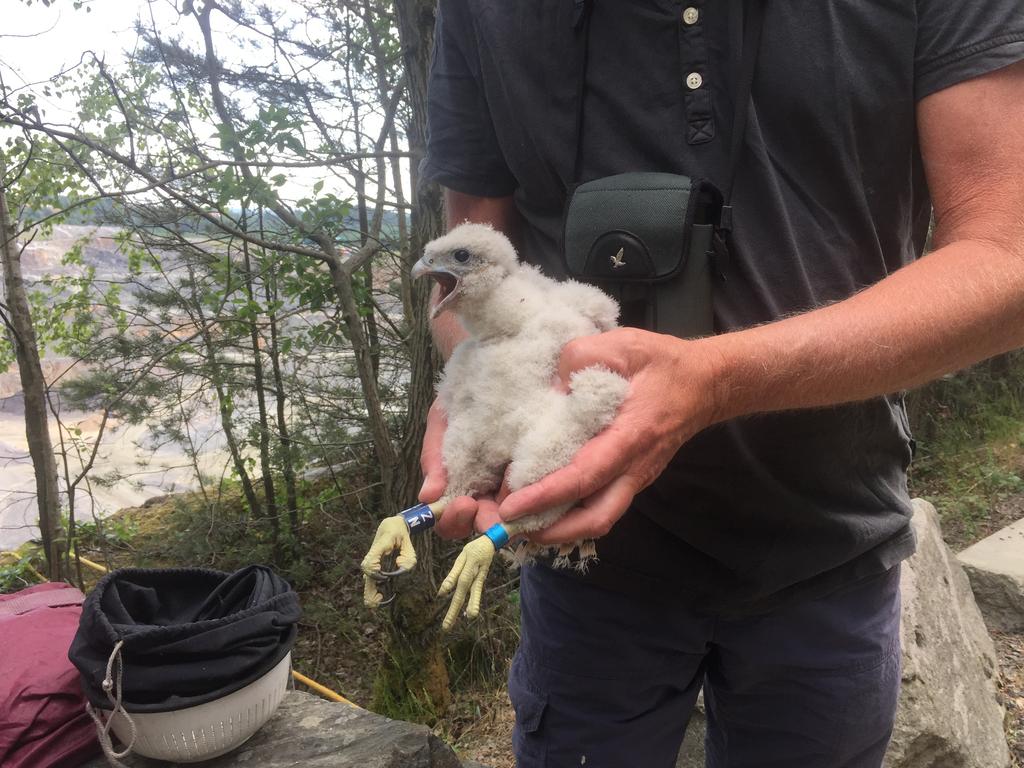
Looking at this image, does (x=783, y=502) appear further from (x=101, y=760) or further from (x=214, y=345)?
(x=214, y=345)

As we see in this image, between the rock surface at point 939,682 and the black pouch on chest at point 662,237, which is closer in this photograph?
the black pouch on chest at point 662,237

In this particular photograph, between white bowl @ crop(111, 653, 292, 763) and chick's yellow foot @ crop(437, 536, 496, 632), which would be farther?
white bowl @ crop(111, 653, 292, 763)

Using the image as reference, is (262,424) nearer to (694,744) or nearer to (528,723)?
(694,744)

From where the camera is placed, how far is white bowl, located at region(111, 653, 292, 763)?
2.18 m

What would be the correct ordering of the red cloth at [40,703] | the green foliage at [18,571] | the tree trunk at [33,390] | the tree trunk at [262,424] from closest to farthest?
the red cloth at [40,703], the tree trunk at [33,390], the tree trunk at [262,424], the green foliage at [18,571]

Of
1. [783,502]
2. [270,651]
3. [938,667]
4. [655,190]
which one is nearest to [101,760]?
[270,651]

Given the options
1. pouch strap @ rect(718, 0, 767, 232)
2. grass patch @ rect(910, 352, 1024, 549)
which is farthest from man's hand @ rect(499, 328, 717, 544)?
grass patch @ rect(910, 352, 1024, 549)

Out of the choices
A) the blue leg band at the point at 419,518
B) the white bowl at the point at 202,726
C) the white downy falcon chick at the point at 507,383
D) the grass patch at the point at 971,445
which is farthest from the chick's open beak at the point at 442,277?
the grass patch at the point at 971,445

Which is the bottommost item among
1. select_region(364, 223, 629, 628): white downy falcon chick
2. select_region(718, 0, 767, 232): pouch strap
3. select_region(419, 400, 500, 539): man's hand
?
select_region(419, 400, 500, 539): man's hand

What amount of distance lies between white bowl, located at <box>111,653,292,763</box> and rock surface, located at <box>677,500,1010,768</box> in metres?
1.62

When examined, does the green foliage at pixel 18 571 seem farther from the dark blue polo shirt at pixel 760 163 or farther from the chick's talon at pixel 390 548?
the dark blue polo shirt at pixel 760 163

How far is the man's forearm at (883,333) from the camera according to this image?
1.00 m

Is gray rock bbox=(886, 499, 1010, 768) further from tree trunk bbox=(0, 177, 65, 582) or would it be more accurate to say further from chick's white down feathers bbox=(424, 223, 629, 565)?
tree trunk bbox=(0, 177, 65, 582)

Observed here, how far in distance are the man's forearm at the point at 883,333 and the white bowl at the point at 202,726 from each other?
193 cm
